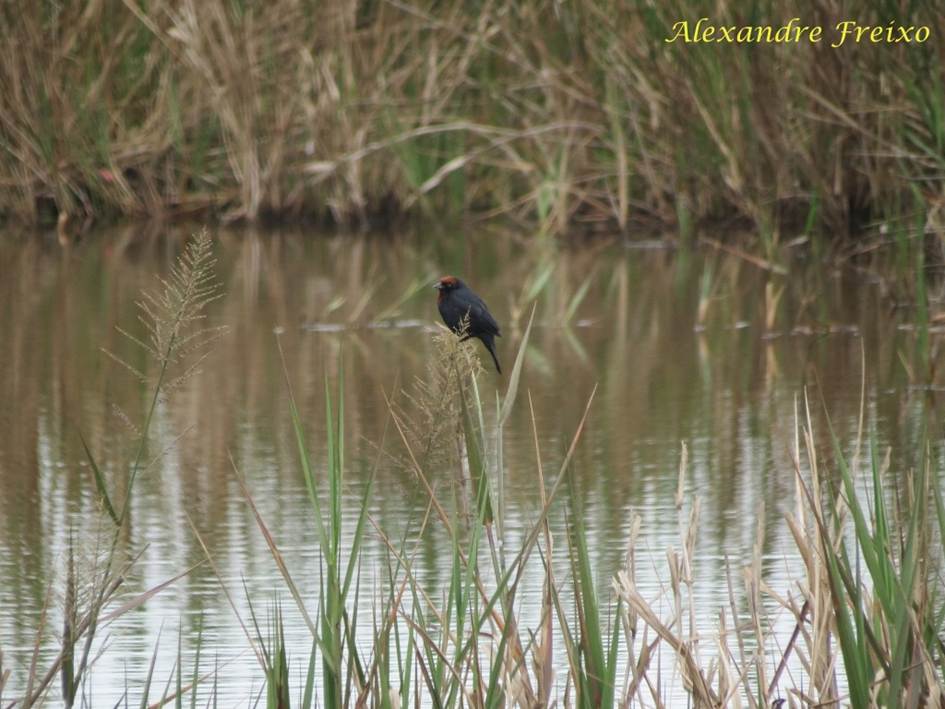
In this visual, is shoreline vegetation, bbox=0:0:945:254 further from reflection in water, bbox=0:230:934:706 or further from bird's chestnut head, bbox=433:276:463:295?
bird's chestnut head, bbox=433:276:463:295

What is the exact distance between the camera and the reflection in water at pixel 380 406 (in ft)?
11.2

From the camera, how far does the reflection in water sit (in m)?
3.43

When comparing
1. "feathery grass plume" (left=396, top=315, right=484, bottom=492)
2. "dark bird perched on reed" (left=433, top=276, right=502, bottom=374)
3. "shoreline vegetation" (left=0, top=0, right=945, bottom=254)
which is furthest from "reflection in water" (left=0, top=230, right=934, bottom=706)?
"shoreline vegetation" (left=0, top=0, right=945, bottom=254)

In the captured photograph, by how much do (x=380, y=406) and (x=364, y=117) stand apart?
16.8 ft

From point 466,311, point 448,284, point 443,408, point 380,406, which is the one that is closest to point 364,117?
point 380,406

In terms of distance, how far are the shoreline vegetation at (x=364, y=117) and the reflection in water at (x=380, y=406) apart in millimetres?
753

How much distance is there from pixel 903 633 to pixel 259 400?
377 cm

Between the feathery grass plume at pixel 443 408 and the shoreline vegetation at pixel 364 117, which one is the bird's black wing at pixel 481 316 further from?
the shoreline vegetation at pixel 364 117

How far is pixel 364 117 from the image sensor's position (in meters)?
10.2

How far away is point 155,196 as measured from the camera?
35.0 ft

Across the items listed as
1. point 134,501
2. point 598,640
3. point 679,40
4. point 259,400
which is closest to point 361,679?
point 598,640

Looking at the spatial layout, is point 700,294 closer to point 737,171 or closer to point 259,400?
point 737,171

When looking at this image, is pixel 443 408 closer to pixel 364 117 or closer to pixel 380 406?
pixel 380 406

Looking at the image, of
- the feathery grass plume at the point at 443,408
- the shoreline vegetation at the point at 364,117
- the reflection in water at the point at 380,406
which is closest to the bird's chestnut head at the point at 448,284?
the reflection in water at the point at 380,406
